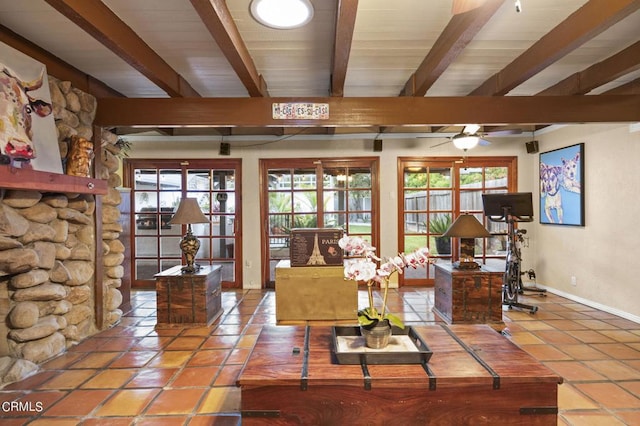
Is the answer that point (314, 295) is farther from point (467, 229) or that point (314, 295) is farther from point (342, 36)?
point (342, 36)

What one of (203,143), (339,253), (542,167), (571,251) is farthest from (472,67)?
(203,143)

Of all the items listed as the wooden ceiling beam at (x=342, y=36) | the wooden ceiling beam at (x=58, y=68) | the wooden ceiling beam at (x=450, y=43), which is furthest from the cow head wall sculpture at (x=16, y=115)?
the wooden ceiling beam at (x=450, y=43)

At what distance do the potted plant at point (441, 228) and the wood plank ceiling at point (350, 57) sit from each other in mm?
2038

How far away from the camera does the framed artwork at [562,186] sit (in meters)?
4.19

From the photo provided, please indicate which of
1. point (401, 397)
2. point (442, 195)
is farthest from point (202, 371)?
point (442, 195)

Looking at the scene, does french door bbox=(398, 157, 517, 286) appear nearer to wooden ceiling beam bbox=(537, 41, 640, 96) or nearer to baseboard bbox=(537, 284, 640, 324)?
baseboard bbox=(537, 284, 640, 324)

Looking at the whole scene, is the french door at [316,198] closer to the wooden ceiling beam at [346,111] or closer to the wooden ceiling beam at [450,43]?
the wooden ceiling beam at [346,111]

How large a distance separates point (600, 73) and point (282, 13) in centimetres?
282

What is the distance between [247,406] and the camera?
1463 mm

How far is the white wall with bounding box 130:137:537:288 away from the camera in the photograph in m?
5.08

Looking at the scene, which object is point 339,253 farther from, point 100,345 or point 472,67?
point 100,345

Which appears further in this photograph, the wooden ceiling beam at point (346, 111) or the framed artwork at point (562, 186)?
the framed artwork at point (562, 186)

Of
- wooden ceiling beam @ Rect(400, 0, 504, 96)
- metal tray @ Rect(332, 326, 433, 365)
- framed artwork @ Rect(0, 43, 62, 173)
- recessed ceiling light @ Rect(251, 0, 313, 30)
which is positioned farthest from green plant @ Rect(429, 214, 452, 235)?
framed artwork @ Rect(0, 43, 62, 173)

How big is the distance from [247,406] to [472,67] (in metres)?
3.20
